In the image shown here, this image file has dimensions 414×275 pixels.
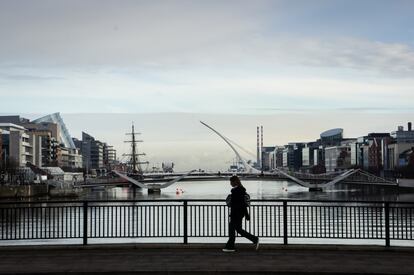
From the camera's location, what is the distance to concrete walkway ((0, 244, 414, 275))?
15602 millimetres

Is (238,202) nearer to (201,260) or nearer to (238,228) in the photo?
(238,228)

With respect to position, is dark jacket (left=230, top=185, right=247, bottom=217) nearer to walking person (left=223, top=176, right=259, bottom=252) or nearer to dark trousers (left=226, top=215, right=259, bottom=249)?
walking person (left=223, top=176, right=259, bottom=252)

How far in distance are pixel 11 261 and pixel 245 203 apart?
7.09 meters

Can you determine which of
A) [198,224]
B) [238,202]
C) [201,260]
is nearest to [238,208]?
[238,202]

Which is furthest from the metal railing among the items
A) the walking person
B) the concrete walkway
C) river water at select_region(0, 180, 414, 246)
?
the walking person

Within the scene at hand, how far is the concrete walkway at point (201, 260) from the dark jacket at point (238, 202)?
3.74 ft

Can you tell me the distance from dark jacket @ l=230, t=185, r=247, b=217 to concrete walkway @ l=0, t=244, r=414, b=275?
1.14m

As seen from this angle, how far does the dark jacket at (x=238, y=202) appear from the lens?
19073 mm

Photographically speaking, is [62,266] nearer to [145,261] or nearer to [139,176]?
[145,261]

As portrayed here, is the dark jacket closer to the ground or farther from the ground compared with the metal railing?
farther from the ground

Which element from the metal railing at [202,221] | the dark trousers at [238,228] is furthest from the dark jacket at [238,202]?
the metal railing at [202,221]

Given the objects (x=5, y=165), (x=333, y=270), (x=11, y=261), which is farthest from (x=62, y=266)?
(x=5, y=165)

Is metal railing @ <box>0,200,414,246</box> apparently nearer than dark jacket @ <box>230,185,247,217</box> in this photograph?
No

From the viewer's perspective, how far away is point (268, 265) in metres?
16.2
